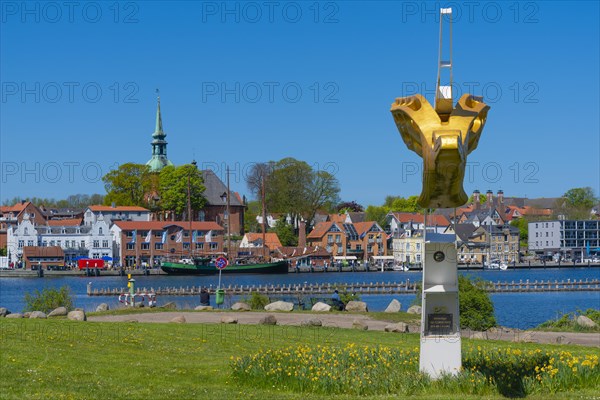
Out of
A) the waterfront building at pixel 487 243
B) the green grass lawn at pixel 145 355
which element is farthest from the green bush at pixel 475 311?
the waterfront building at pixel 487 243

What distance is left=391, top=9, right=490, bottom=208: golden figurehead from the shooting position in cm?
1795

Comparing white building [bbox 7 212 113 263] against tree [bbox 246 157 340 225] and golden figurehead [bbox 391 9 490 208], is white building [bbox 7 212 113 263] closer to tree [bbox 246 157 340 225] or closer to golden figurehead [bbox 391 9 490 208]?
tree [bbox 246 157 340 225]

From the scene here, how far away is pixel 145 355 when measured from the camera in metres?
Result: 23.5

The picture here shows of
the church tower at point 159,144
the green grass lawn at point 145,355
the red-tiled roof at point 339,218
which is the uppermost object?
the church tower at point 159,144

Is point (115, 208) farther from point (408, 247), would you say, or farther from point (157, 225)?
point (408, 247)

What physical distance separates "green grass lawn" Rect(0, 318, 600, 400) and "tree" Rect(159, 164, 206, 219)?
128 m

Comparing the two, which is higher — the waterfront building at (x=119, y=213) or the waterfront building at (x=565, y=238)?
the waterfront building at (x=119, y=213)

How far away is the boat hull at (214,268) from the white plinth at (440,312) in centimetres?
11869

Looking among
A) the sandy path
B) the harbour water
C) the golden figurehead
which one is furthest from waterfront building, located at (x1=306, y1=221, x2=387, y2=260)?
the golden figurehead

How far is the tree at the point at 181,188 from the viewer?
159 meters

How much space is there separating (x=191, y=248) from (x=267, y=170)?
2262cm

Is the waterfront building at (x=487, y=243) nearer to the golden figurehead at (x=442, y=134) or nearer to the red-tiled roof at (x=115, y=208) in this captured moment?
the red-tiled roof at (x=115, y=208)

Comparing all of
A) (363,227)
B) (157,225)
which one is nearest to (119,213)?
(157,225)

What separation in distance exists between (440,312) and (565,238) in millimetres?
174522
